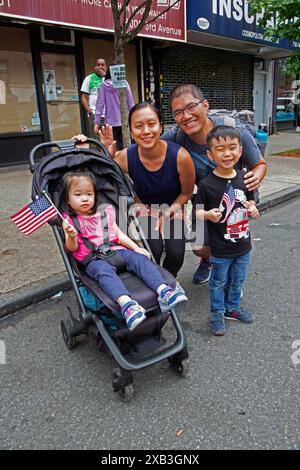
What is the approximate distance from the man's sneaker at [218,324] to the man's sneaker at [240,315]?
179mm

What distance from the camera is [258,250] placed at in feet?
14.8

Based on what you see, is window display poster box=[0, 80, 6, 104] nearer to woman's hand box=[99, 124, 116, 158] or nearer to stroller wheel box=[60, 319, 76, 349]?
woman's hand box=[99, 124, 116, 158]

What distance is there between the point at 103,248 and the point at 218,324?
1025 millimetres

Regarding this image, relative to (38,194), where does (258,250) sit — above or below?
below

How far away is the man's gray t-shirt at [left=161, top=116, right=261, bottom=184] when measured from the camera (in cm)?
302

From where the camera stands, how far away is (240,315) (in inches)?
118

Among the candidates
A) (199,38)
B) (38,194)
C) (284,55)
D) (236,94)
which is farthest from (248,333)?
(284,55)

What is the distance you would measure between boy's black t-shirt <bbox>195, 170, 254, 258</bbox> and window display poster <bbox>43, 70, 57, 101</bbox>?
24.0 ft

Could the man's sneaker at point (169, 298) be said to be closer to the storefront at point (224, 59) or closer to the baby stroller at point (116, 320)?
the baby stroller at point (116, 320)

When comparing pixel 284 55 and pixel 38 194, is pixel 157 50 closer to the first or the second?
pixel 284 55

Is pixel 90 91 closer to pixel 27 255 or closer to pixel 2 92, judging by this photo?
pixel 2 92

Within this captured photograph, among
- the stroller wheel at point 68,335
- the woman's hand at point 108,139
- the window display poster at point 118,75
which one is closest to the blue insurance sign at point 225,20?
the window display poster at point 118,75
